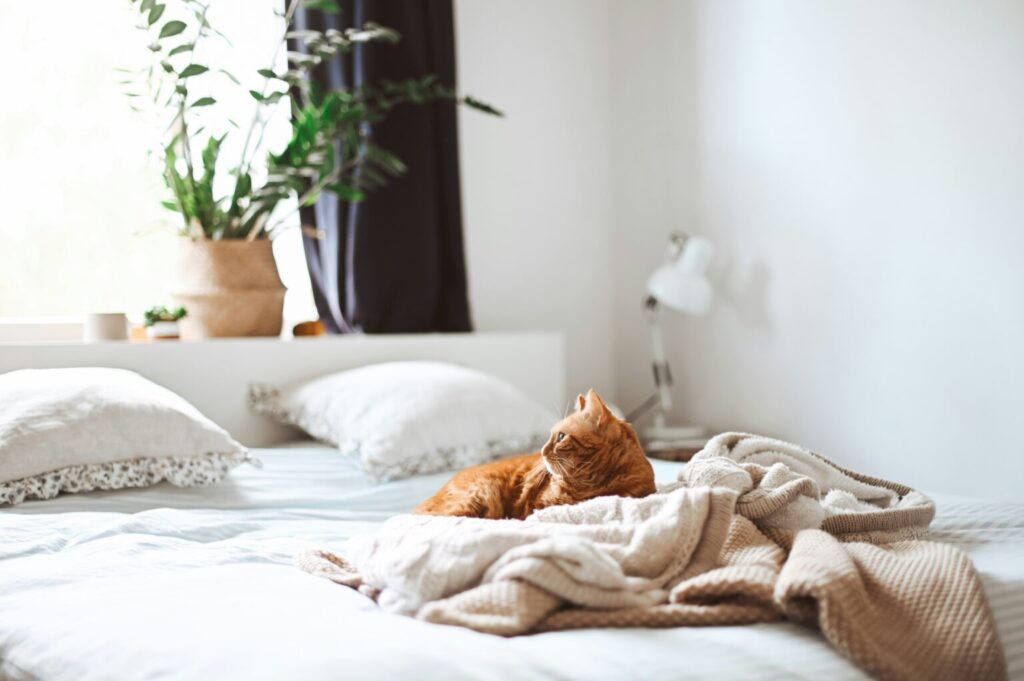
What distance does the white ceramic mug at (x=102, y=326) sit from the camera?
2.33 metres

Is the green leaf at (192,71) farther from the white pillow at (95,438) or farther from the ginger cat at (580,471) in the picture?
the ginger cat at (580,471)

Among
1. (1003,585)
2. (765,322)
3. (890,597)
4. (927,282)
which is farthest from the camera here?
(765,322)

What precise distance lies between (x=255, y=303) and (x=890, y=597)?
1830mm

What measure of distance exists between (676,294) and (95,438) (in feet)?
5.42

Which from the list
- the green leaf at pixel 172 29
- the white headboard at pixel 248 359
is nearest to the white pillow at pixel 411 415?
the white headboard at pixel 248 359

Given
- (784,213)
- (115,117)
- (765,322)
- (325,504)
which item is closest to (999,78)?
(784,213)

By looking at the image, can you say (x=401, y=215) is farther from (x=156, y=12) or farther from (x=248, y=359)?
(x=156, y=12)

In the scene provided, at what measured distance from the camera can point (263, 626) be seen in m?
0.95

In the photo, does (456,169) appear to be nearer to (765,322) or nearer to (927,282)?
(765,322)

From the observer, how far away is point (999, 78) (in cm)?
225

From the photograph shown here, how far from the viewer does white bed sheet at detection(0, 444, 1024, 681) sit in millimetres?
857

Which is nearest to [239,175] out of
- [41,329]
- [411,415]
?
[41,329]

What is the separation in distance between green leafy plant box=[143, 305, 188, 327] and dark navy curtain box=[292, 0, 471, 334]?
19.1 inches

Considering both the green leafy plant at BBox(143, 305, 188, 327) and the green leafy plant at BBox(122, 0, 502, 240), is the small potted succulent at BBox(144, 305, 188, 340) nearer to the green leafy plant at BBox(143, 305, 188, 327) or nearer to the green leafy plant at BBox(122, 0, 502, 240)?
the green leafy plant at BBox(143, 305, 188, 327)
